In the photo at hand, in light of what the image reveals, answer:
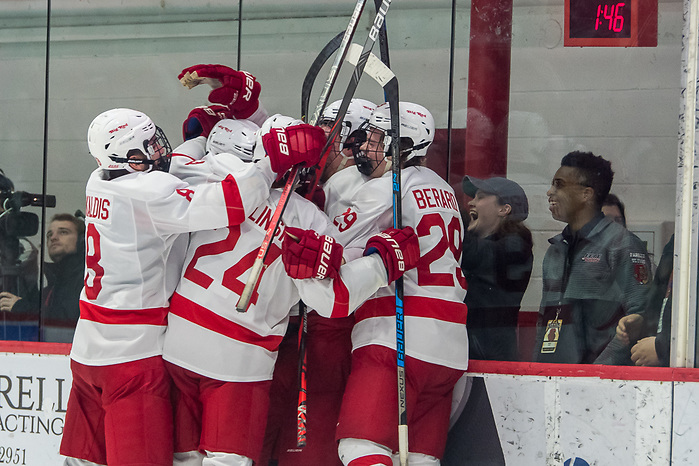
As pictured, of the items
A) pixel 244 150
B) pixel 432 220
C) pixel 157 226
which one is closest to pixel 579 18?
pixel 432 220

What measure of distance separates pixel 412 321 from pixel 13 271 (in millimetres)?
1799

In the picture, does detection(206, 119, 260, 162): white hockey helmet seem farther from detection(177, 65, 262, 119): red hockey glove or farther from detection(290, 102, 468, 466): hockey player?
detection(290, 102, 468, 466): hockey player

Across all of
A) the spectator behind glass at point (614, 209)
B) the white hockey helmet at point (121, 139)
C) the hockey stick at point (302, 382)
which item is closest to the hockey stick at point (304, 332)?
the hockey stick at point (302, 382)

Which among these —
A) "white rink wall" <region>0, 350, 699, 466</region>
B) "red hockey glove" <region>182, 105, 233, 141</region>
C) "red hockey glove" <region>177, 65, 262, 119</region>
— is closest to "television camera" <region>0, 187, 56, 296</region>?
"red hockey glove" <region>182, 105, 233, 141</region>

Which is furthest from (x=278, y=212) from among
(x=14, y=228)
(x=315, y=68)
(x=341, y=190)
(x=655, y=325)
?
(x=14, y=228)

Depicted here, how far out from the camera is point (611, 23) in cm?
271

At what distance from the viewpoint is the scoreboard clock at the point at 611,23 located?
105 inches

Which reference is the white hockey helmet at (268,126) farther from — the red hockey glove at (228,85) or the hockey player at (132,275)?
the red hockey glove at (228,85)

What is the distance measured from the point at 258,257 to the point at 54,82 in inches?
62.5

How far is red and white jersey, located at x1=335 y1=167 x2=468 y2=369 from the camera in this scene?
248 cm

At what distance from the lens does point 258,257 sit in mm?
2260

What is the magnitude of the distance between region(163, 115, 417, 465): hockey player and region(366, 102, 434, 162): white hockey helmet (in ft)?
1.04

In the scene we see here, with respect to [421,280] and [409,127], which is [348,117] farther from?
[421,280]

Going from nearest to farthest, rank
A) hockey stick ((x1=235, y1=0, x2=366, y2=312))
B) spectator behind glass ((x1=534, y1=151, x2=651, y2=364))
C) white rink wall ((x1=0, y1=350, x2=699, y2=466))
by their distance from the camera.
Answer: hockey stick ((x1=235, y1=0, x2=366, y2=312)), white rink wall ((x1=0, y1=350, x2=699, y2=466)), spectator behind glass ((x1=534, y1=151, x2=651, y2=364))
